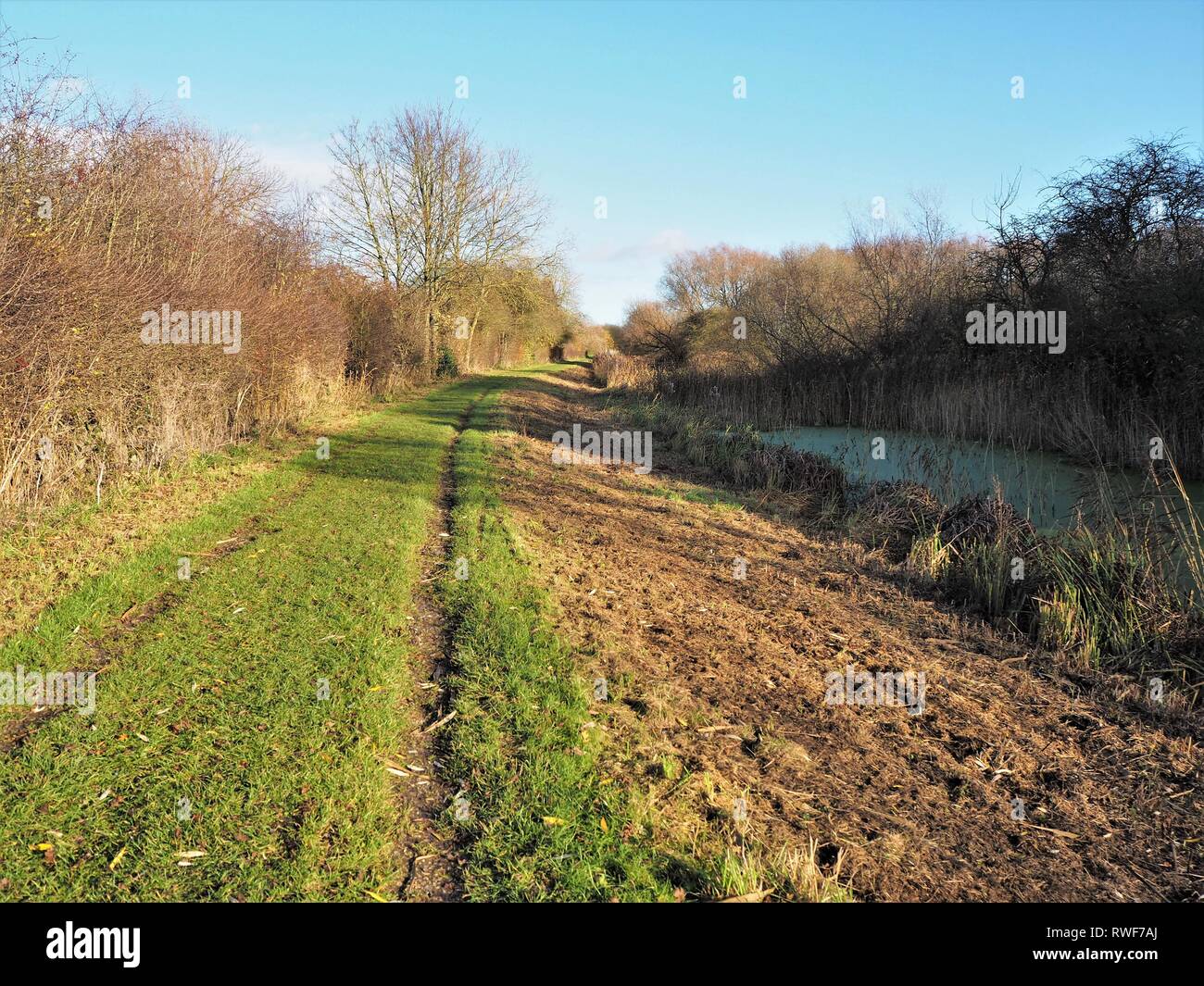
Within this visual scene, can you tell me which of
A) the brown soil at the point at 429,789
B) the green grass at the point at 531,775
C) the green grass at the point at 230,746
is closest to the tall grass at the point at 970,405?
the green grass at the point at 531,775

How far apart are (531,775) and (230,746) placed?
1.55 meters

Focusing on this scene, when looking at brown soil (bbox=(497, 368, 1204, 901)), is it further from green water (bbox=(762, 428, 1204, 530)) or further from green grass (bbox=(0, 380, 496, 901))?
green water (bbox=(762, 428, 1204, 530))

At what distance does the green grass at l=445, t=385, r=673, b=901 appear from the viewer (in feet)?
9.54

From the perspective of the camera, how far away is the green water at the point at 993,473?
852cm

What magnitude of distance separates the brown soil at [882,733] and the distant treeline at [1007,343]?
3.78 meters

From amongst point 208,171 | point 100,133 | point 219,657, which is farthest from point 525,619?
point 208,171

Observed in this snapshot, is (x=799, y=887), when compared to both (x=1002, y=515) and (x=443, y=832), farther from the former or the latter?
(x=1002, y=515)

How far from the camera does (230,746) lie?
3.72m

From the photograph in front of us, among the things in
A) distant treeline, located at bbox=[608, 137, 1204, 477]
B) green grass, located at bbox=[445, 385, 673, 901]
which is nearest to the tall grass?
distant treeline, located at bbox=[608, 137, 1204, 477]

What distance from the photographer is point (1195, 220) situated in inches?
510

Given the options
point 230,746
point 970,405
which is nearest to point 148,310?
point 230,746

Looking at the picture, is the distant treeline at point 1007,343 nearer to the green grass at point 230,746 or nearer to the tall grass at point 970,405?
the tall grass at point 970,405

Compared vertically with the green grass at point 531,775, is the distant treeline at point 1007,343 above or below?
above

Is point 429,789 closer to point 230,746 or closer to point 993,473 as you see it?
point 230,746
